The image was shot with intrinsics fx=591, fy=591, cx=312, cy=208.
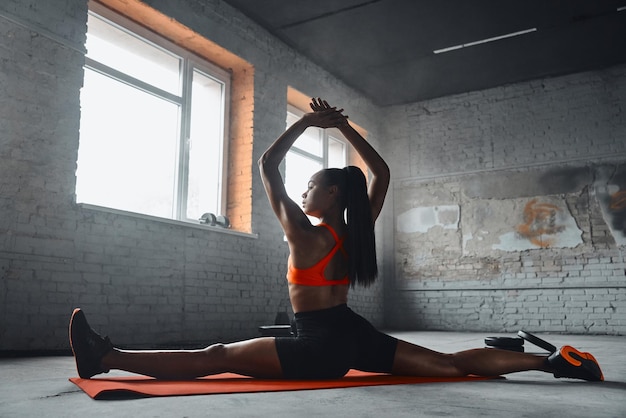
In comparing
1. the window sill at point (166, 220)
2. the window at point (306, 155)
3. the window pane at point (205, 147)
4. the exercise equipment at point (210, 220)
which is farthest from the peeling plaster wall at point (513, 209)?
the exercise equipment at point (210, 220)

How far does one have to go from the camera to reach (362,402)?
6.98ft

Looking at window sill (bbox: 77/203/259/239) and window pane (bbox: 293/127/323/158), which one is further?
window pane (bbox: 293/127/323/158)

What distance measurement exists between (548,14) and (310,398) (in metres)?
6.19

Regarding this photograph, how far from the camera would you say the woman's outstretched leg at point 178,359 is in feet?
7.85

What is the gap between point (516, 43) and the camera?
7.65 metres

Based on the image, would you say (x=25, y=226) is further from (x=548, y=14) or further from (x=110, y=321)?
(x=548, y=14)

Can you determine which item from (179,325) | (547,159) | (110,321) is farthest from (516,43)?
(110,321)

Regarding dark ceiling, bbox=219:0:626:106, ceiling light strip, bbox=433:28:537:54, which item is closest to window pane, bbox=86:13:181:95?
dark ceiling, bbox=219:0:626:106

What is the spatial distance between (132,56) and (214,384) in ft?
13.9

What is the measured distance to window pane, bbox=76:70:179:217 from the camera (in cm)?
517

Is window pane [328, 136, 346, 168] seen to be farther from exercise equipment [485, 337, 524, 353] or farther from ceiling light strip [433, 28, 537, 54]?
exercise equipment [485, 337, 524, 353]

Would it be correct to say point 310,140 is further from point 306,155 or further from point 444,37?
point 444,37

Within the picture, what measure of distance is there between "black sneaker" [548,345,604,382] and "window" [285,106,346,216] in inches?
206

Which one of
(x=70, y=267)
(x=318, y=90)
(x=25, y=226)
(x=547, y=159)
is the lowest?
(x=70, y=267)
